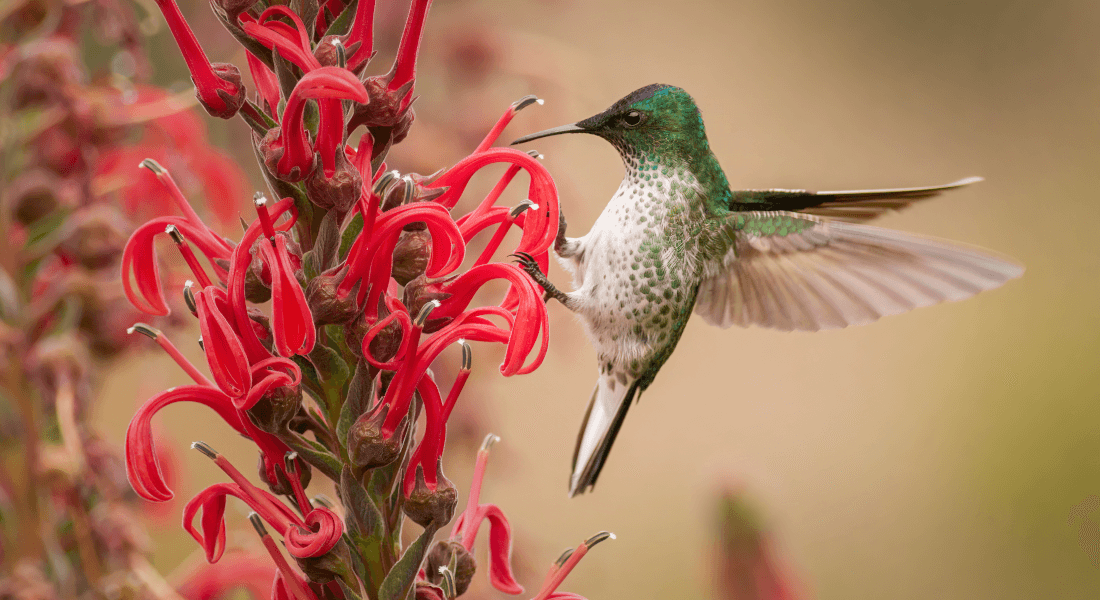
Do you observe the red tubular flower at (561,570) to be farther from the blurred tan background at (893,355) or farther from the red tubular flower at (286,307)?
the blurred tan background at (893,355)

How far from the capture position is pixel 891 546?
4727mm

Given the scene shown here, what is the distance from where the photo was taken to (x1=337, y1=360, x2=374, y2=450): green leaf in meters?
0.94

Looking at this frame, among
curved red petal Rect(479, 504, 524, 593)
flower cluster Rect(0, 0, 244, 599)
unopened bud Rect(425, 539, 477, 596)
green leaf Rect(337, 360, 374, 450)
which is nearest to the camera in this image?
green leaf Rect(337, 360, 374, 450)

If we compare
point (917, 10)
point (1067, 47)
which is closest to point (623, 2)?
point (917, 10)

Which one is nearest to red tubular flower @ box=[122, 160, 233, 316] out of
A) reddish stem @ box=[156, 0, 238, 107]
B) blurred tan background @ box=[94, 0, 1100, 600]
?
reddish stem @ box=[156, 0, 238, 107]

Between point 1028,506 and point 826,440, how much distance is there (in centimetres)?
107

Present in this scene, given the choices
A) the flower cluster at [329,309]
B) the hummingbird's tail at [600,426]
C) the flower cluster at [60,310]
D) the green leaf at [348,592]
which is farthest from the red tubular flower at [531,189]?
the flower cluster at [60,310]

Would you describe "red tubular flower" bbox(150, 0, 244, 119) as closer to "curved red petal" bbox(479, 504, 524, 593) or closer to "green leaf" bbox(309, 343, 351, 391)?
"green leaf" bbox(309, 343, 351, 391)

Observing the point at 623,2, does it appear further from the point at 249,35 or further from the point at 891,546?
the point at 249,35

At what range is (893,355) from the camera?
15.8 ft

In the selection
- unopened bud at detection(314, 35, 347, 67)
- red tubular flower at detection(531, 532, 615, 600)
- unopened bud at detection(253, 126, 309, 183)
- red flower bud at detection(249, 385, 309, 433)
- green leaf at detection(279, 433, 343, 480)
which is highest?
unopened bud at detection(314, 35, 347, 67)

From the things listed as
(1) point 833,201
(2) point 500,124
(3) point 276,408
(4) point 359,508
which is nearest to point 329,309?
(3) point 276,408

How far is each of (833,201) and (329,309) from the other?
104cm

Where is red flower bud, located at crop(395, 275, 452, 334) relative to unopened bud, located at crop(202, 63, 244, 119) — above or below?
below
